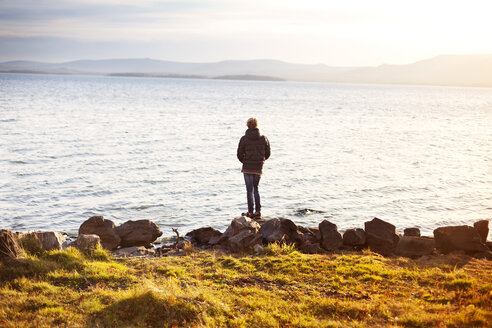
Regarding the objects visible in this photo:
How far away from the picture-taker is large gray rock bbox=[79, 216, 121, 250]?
1258cm

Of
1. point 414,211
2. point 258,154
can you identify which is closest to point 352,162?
point 414,211

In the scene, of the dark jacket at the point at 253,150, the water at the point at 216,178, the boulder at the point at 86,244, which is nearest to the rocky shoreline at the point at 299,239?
the boulder at the point at 86,244

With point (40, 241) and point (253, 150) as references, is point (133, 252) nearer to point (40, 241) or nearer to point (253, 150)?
point (40, 241)

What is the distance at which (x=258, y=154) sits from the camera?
45.5ft

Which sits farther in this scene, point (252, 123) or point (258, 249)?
point (252, 123)

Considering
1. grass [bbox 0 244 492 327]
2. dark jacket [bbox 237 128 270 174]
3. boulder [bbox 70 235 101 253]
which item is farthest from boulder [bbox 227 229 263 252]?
boulder [bbox 70 235 101 253]

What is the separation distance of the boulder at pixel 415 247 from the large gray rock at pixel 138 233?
25.0 feet

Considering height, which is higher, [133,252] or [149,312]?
[149,312]

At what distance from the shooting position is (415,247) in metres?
12.1

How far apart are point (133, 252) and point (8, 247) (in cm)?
347

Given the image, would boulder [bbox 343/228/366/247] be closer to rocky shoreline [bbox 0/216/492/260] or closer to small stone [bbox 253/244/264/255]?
rocky shoreline [bbox 0/216/492/260]

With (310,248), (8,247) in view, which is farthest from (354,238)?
(8,247)

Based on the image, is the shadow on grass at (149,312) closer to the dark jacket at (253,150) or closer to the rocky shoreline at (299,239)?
the rocky shoreline at (299,239)

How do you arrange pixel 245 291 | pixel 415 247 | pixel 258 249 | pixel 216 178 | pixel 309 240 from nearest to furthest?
pixel 245 291
pixel 258 249
pixel 415 247
pixel 309 240
pixel 216 178
